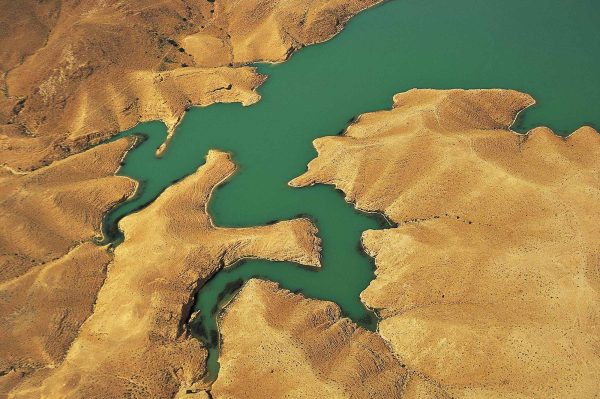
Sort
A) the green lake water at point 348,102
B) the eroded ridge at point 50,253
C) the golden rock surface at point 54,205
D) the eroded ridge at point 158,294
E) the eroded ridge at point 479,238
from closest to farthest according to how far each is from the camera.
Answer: the eroded ridge at point 479,238
the eroded ridge at point 158,294
the eroded ridge at point 50,253
the green lake water at point 348,102
the golden rock surface at point 54,205

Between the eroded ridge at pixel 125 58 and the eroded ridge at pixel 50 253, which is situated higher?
the eroded ridge at pixel 125 58

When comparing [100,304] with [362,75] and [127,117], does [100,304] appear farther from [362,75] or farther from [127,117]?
[362,75]

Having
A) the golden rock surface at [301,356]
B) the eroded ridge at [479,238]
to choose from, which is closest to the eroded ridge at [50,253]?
the golden rock surface at [301,356]

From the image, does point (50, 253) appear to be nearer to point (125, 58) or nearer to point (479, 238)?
point (125, 58)

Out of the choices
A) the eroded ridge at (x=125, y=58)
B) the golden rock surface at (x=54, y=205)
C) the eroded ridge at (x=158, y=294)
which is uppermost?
the eroded ridge at (x=125, y=58)

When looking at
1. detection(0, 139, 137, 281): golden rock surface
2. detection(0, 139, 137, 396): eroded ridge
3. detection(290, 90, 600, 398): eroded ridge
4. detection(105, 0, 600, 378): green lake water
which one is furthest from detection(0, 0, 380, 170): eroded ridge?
detection(290, 90, 600, 398): eroded ridge

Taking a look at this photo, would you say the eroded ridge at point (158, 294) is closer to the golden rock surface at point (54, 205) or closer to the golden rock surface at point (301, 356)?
the golden rock surface at point (301, 356)

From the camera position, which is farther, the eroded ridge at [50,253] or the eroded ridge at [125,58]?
the eroded ridge at [125,58]
